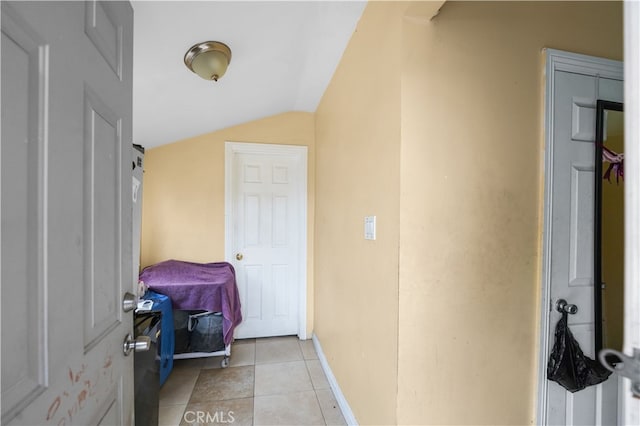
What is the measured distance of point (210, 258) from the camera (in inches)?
109

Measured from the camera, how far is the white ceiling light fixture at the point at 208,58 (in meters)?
1.42

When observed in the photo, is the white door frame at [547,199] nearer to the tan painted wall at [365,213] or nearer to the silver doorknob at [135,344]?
the tan painted wall at [365,213]

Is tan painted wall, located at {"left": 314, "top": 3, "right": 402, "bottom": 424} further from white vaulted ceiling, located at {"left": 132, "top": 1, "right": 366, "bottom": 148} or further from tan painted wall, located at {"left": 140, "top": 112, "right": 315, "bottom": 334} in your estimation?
tan painted wall, located at {"left": 140, "top": 112, "right": 315, "bottom": 334}

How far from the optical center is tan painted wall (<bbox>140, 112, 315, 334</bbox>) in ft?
8.83

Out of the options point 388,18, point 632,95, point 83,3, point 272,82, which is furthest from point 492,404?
point 272,82

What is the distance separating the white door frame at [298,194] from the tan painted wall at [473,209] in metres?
1.86

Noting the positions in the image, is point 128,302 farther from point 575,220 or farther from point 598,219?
point 598,219

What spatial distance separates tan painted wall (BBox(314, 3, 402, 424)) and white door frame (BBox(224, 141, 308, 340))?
626mm

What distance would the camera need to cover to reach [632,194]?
0.42 metres

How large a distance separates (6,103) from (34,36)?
153 millimetres

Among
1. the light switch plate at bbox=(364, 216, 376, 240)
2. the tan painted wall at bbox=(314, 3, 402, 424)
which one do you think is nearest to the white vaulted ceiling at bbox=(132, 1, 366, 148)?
the tan painted wall at bbox=(314, 3, 402, 424)

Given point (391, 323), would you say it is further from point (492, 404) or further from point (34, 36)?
point (34, 36)

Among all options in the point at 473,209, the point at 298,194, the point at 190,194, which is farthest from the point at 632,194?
the point at 190,194

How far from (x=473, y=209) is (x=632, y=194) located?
2.48 ft
